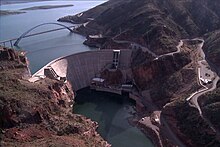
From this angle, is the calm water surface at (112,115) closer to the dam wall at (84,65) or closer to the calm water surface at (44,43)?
the dam wall at (84,65)

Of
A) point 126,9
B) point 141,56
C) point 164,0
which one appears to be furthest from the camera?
point 126,9

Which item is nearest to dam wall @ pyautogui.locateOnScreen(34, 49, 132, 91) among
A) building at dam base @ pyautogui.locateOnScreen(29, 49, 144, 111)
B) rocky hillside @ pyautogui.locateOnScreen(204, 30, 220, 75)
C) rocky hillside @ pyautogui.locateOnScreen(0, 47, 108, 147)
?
building at dam base @ pyautogui.locateOnScreen(29, 49, 144, 111)

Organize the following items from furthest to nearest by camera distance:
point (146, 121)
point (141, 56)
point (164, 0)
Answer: point (164, 0) → point (141, 56) → point (146, 121)

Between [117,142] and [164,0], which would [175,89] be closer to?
[117,142]

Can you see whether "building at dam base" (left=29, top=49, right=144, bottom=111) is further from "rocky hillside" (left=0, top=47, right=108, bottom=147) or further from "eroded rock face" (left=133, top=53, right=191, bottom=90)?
"rocky hillside" (left=0, top=47, right=108, bottom=147)

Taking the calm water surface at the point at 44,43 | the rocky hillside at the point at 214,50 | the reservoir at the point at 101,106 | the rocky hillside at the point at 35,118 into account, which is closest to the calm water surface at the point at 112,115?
the reservoir at the point at 101,106

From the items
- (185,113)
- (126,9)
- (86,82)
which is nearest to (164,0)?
(126,9)
